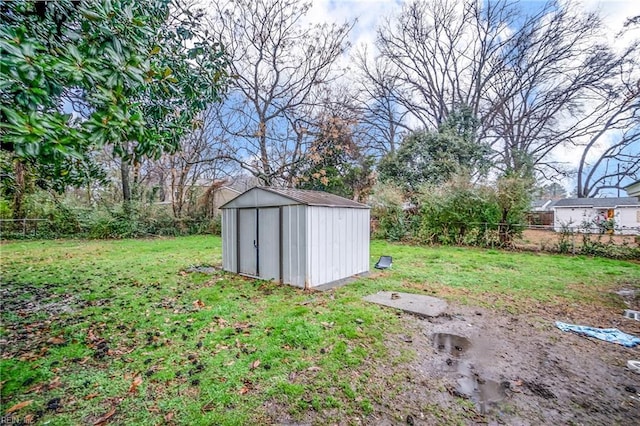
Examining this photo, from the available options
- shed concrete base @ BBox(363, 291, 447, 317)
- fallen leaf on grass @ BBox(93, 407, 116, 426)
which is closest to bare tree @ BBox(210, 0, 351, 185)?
shed concrete base @ BBox(363, 291, 447, 317)

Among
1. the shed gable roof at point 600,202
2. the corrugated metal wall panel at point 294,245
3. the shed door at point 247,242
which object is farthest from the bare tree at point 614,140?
the shed door at point 247,242

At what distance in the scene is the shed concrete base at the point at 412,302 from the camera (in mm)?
4098

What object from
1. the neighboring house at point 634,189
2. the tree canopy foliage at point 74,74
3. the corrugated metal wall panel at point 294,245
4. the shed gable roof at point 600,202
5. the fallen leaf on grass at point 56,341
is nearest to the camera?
the tree canopy foliage at point 74,74

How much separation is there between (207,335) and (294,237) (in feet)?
7.67

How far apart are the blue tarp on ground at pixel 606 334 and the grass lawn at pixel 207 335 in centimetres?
70

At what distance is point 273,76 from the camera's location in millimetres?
13391

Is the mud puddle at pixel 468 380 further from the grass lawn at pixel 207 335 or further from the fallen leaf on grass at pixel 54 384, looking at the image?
the fallen leaf on grass at pixel 54 384

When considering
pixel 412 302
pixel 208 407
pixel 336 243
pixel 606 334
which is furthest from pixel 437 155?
pixel 208 407

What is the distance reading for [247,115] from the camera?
538 inches

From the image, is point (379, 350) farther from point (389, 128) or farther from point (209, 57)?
point (389, 128)

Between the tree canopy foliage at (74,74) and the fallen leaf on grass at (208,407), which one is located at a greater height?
the tree canopy foliage at (74,74)

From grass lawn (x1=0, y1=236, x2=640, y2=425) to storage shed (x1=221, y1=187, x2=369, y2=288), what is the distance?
0.45 meters

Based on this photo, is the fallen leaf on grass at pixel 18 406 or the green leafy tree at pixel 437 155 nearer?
the fallen leaf on grass at pixel 18 406

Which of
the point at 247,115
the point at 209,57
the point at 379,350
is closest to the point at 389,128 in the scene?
the point at 247,115
